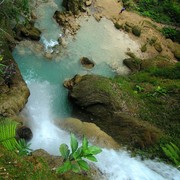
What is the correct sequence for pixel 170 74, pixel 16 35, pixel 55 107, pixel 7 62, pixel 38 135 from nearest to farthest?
1. pixel 38 135
2. pixel 7 62
3. pixel 55 107
4. pixel 170 74
5. pixel 16 35

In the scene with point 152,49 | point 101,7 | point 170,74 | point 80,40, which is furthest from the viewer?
point 101,7

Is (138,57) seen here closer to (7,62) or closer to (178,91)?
(178,91)

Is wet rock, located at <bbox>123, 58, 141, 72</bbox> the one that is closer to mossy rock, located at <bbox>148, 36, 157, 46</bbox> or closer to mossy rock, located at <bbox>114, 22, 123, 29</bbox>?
mossy rock, located at <bbox>148, 36, 157, 46</bbox>

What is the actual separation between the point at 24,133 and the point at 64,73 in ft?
14.6

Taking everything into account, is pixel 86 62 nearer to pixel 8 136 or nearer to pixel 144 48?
pixel 144 48

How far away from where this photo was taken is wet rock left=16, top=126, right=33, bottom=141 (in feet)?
30.3

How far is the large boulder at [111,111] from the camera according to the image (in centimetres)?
978

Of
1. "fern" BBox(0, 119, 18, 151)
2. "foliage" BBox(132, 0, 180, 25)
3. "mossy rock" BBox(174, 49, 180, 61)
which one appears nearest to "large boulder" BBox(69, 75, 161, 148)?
"fern" BBox(0, 119, 18, 151)

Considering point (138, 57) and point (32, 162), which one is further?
point (138, 57)

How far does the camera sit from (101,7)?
17.9 m

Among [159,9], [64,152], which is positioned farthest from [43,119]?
[159,9]

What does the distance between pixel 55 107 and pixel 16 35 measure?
4269 millimetres

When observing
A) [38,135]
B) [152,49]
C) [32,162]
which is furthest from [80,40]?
[32,162]

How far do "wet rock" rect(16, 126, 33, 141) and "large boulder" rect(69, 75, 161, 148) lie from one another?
2.42 metres
